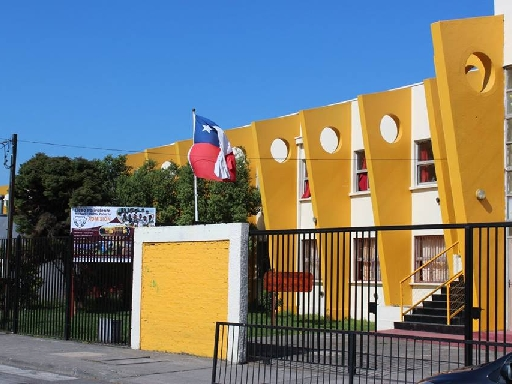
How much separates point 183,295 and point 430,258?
10.1 meters

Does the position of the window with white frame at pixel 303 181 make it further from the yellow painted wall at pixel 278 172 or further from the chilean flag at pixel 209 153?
the chilean flag at pixel 209 153

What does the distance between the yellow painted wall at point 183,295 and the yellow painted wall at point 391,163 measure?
941 cm

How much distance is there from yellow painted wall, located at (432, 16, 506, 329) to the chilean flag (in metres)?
6.56

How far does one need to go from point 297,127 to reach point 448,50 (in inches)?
399

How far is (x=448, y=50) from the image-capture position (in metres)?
20.6

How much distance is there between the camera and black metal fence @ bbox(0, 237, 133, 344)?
734 inches

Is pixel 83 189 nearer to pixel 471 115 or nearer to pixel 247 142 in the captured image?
pixel 247 142

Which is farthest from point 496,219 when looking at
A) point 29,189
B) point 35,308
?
point 29,189

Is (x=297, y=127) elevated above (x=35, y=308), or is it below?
above

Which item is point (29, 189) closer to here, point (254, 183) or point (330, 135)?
point (254, 183)

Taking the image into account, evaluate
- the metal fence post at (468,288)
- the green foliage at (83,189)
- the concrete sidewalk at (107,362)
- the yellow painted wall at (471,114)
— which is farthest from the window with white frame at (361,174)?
the metal fence post at (468,288)

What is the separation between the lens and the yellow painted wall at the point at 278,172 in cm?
2997

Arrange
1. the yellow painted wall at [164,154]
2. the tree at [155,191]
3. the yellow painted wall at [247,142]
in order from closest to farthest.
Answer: the yellow painted wall at [247,142] < the tree at [155,191] < the yellow painted wall at [164,154]

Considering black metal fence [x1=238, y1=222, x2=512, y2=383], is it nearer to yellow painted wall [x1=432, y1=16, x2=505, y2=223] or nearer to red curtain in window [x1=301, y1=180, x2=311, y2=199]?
yellow painted wall [x1=432, y1=16, x2=505, y2=223]
